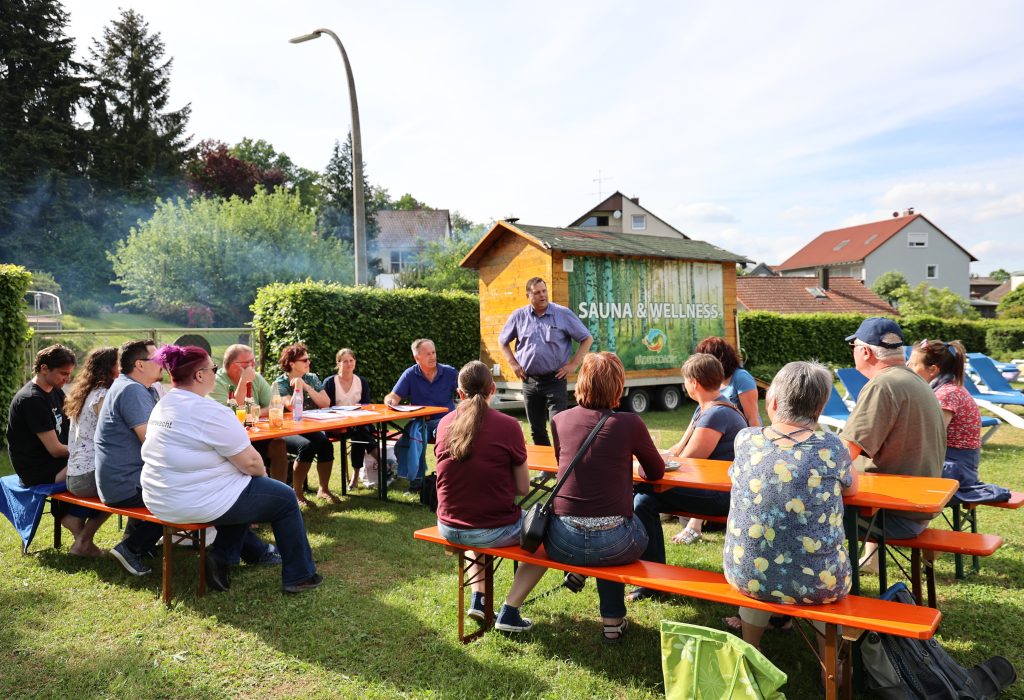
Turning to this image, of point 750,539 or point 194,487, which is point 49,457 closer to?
point 194,487

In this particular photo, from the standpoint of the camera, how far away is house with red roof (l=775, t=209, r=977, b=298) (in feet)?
156

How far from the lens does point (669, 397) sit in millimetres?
13055

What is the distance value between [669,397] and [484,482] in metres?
10.2

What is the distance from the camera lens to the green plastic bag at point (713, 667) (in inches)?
94.0

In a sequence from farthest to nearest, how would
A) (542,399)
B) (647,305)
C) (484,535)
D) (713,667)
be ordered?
(647,305) → (542,399) → (484,535) → (713,667)

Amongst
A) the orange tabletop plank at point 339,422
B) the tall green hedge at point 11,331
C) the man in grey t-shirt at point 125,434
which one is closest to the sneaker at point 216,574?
the man in grey t-shirt at point 125,434

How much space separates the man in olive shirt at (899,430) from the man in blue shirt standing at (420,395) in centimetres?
390

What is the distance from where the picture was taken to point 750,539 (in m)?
2.68

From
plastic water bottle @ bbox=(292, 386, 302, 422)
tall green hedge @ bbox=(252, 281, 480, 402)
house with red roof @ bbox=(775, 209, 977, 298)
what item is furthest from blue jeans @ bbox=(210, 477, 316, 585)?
house with red roof @ bbox=(775, 209, 977, 298)

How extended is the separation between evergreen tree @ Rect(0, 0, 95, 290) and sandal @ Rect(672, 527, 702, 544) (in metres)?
33.7

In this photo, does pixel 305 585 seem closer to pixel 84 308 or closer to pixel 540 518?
pixel 540 518

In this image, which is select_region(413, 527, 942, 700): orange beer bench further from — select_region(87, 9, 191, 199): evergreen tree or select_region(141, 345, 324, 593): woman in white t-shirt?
select_region(87, 9, 191, 199): evergreen tree

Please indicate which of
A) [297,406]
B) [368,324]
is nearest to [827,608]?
[297,406]

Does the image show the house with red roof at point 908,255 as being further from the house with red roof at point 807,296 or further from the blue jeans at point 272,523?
the blue jeans at point 272,523
